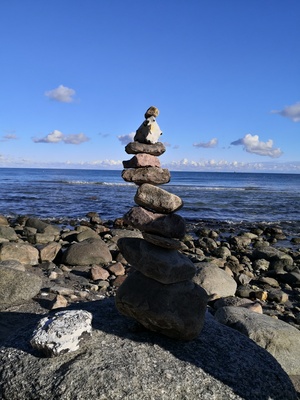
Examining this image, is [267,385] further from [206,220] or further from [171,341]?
[206,220]

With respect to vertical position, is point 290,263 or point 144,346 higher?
point 144,346

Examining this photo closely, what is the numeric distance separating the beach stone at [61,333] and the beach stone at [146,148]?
2.20 meters

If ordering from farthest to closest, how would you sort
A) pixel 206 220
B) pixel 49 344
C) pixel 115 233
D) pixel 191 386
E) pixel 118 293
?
1. pixel 206 220
2. pixel 115 233
3. pixel 118 293
4. pixel 49 344
5. pixel 191 386

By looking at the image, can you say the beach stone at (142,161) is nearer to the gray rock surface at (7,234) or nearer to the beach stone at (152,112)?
the beach stone at (152,112)

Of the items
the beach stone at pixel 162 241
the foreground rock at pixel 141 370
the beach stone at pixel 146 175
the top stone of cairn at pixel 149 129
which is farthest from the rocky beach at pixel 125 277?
the top stone of cairn at pixel 149 129

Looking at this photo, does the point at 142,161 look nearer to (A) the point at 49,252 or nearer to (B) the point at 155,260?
(B) the point at 155,260

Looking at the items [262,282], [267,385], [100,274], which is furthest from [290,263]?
[267,385]

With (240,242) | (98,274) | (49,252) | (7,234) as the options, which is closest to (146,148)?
(98,274)

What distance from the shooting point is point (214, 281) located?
9.28 m

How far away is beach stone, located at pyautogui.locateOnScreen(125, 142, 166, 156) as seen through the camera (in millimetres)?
5414

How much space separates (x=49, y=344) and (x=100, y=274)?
5557mm

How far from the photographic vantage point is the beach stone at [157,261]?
505cm

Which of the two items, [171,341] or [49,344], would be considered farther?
[171,341]

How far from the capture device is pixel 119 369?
4309 mm
